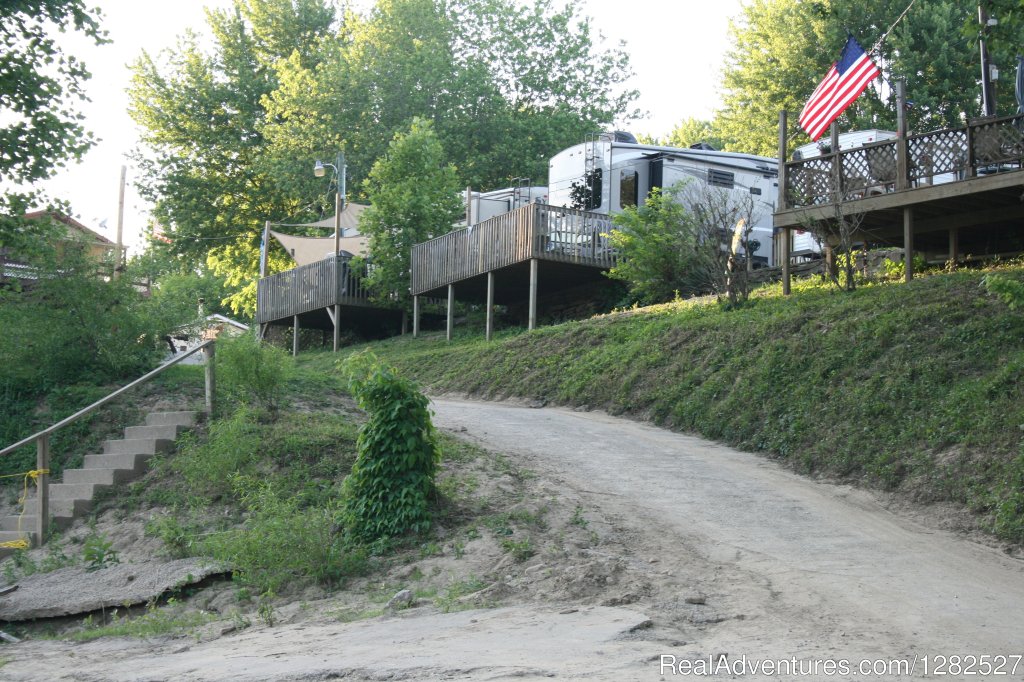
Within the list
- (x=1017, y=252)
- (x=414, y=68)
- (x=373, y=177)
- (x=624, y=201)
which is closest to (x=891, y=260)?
(x=1017, y=252)

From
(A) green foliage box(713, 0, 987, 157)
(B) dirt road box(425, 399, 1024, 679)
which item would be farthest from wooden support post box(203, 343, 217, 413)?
(A) green foliage box(713, 0, 987, 157)

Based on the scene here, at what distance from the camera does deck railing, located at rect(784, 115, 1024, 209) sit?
17.0m

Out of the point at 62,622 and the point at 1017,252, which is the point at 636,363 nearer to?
the point at 1017,252

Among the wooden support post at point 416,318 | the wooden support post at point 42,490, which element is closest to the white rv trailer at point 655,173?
the wooden support post at point 416,318

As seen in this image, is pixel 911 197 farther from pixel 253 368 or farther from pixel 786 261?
pixel 253 368

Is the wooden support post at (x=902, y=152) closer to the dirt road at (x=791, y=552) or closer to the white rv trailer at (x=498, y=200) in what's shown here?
the dirt road at (x=791, y=552)

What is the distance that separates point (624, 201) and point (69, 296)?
1432 cm

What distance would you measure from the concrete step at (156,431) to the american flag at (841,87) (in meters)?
11.3

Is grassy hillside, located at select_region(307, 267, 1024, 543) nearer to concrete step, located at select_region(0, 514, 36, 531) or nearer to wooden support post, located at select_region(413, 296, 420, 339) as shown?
concrete step, located at select_region(0, 514, 36, 531)

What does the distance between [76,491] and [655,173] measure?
670 inches

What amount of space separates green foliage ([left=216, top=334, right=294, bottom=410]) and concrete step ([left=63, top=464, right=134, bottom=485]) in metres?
1.52

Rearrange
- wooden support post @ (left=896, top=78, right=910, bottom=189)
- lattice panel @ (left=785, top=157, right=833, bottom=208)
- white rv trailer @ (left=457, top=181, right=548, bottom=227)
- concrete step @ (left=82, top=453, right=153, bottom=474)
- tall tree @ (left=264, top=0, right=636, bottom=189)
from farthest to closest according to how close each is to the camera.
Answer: tall tree @ (left=264, top=0, right=636, bottom=189) < white rv trailer @ (left=457, top=181, right=548, bottom=227) < lattice panel @ (left=785, top=157, right=833, bottom=208) < wooden support post @ (left=896, top=78, right=910, bottom=189) < concrete step @ (left=82, top=453, right=153, bottom=474)

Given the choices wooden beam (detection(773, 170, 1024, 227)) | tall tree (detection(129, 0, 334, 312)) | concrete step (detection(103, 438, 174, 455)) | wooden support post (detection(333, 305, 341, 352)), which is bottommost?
concrete step (detection(103, 438, 174, 455))

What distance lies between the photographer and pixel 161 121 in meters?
50.0
